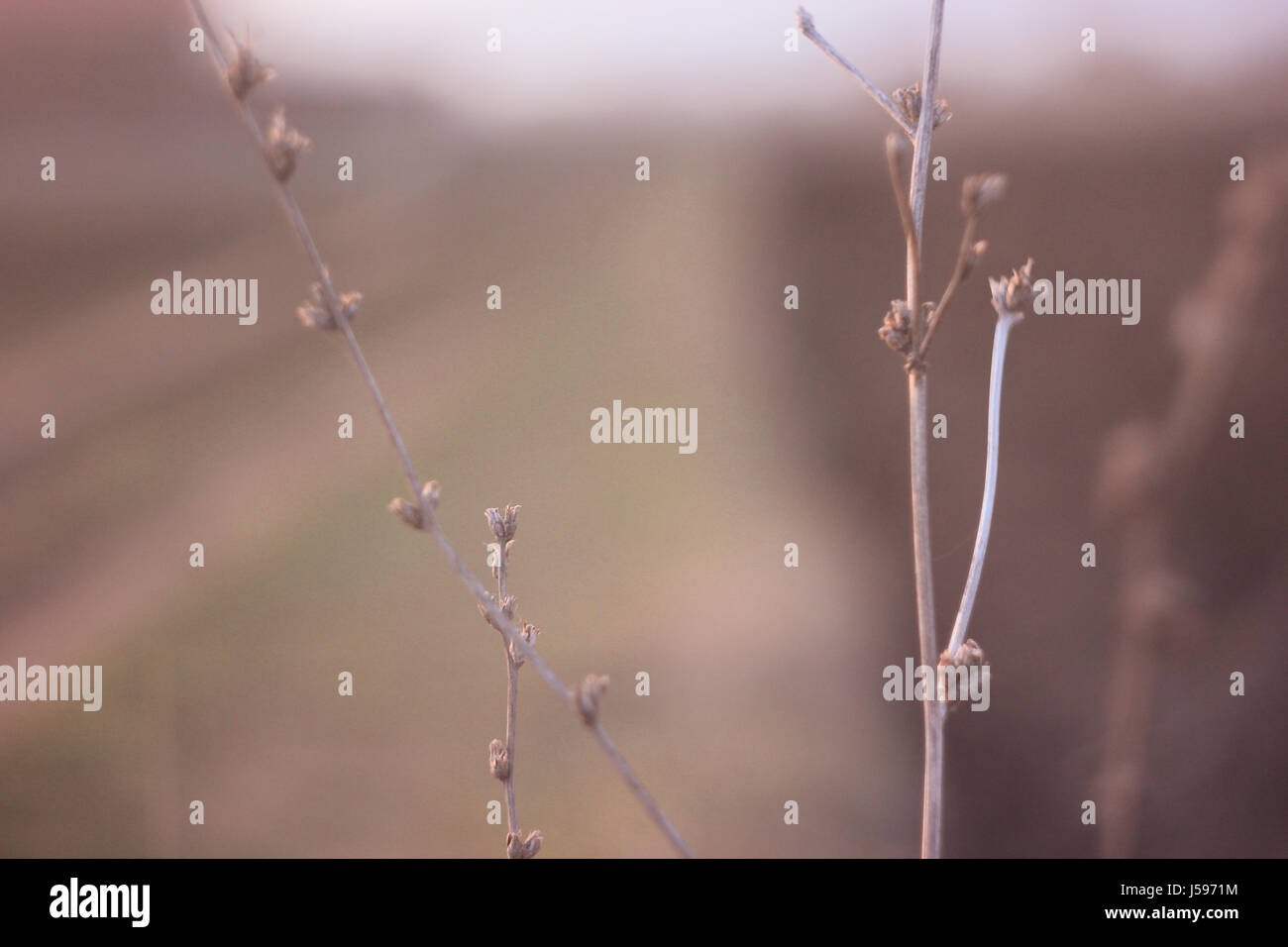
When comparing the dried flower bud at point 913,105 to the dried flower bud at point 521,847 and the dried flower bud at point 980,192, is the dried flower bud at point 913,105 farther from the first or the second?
the dried flower bud at point 521,847

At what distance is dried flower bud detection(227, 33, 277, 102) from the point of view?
1.67ft

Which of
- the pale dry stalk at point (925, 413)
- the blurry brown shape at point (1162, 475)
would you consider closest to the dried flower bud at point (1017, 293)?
the pale dry stalk at point (925, 413)

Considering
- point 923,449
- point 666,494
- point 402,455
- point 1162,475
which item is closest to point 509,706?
point 402,455

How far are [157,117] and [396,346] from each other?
2.29 metres

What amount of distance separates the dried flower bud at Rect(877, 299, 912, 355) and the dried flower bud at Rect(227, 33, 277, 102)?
1.38 feet

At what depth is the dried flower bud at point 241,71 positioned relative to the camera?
51cm

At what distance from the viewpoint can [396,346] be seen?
7.05 meters

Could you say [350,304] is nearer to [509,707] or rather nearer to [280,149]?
[280,149]

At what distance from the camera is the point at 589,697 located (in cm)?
54

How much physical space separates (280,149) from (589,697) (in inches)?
15.4

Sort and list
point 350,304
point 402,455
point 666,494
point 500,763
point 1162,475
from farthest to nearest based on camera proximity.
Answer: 1. point 666,494
2. point 1162,475
3. point 500,763
4. point 350,304
5. point 402,455

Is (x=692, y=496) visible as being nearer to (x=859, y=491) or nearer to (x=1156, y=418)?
(x=859, y=491)

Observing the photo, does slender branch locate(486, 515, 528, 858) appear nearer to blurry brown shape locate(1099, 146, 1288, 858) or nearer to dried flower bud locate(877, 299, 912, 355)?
dried flower bud locate(877, 299, 912, 355)

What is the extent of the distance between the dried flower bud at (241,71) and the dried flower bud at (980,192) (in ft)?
1.41
